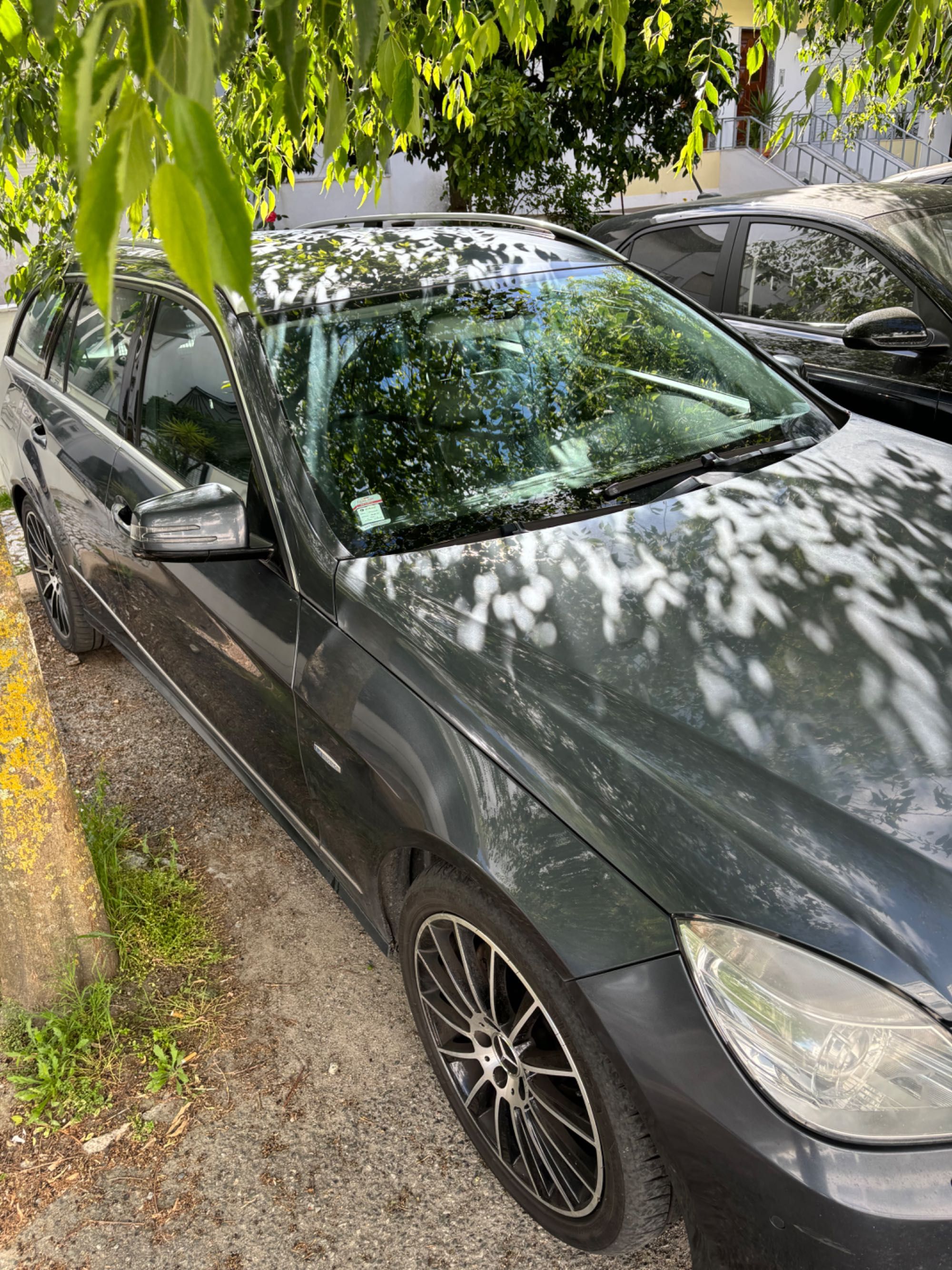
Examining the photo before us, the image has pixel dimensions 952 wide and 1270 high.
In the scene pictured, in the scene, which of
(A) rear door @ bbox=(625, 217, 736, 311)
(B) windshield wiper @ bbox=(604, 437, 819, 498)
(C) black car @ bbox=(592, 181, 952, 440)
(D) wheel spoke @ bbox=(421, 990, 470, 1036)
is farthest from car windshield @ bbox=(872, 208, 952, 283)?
(D) wheel spoke @ bbox=(421, 990, 470, 1036)

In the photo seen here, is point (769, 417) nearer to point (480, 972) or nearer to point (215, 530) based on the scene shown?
point (215, 530)

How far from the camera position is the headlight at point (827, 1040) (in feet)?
4.59

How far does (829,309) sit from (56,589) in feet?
12.3

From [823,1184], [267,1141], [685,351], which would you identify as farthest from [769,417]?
[267,1141]

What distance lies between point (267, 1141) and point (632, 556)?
1556 mm

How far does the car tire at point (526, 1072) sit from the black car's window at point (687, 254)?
162 inches

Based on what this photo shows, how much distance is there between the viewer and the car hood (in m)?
1.53

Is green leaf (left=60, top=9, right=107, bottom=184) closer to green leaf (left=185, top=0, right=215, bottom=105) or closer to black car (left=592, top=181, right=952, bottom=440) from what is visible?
green leaf (left=185, top=0, right=215, bottom=105)

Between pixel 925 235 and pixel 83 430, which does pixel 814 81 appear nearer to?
pixel 925 235

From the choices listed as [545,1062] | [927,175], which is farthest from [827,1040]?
[927,175]

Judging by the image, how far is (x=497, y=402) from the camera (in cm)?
259

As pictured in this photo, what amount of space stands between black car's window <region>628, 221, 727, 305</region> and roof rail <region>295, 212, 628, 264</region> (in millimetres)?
2082

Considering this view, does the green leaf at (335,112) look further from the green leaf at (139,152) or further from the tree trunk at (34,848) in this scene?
the tree trunk at (34,848)

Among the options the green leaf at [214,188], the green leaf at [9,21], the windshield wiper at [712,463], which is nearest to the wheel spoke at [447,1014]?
the windshield wiper at [712,463]
